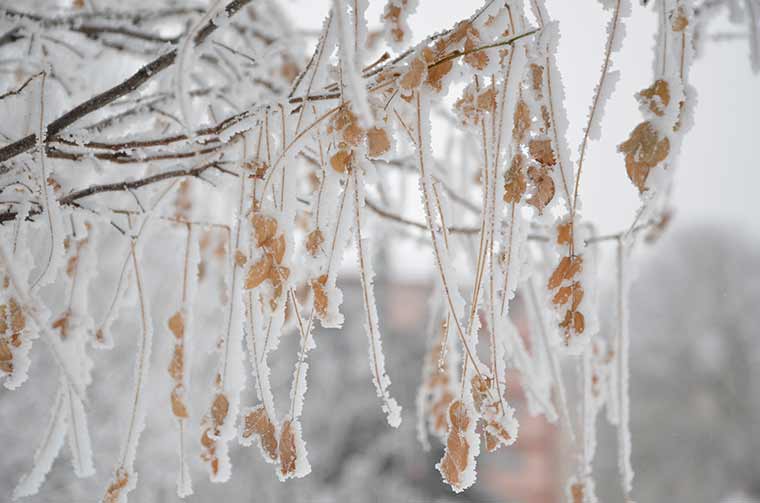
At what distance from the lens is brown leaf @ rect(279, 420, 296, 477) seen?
1.93 feet

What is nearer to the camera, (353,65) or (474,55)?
(353,65)

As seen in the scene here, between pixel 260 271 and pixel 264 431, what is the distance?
0.17 metres

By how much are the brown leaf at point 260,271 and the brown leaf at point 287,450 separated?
15 cm

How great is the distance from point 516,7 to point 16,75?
124 cm

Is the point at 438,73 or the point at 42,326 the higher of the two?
the point at 438,73

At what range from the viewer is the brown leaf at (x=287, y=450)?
0.59 meters

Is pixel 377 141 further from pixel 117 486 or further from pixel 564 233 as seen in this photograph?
pixel 117 486

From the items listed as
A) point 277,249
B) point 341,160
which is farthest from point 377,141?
point 277,249

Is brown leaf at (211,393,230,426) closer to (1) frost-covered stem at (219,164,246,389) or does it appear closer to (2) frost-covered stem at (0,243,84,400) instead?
(1) frost-covered stem at (219,164,246,389)

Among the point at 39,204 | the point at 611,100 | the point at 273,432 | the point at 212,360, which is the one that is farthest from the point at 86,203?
the point at 212,360

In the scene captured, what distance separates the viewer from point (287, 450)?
0.59m

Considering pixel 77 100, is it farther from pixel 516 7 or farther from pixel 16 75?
Answer: pixel 516 7

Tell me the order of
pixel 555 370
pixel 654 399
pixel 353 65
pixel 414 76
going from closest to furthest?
pixel 353 65 < pixel 414 76 < pixel 555 370 < pixel 654 399

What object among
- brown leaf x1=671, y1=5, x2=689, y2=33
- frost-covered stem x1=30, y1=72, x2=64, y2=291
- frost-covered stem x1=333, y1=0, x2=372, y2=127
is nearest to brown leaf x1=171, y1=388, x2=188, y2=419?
frost-covered stem x1=30, y1=72, x2=64, y2=291
